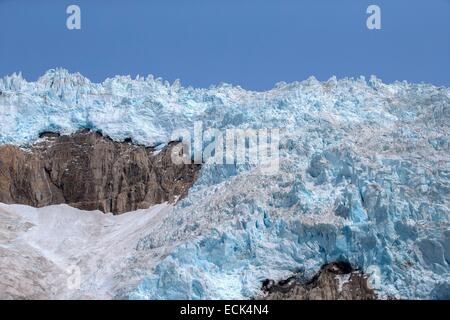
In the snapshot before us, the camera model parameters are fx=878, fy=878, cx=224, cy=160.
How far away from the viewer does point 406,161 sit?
36719 millimetres

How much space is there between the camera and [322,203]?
118 feet

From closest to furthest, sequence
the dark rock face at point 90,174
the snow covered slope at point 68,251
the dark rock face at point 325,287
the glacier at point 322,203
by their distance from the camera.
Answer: the glacier at point 322,203, the dark rock face at point 325,287, the snow covered slope at point 68,251, the dark rock face at point 90,174

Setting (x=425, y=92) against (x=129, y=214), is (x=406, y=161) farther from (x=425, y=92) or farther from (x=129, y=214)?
(x=129, y=214)

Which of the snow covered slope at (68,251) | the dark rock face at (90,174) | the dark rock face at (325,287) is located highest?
the dark rock face at (90,174)

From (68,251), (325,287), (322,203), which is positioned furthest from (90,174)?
(325,287)

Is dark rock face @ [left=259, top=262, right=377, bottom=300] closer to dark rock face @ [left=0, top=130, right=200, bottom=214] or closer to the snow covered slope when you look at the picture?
the snow covered slope

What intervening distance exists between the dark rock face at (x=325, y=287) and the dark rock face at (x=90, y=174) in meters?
14.2

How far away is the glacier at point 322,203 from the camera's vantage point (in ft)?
109

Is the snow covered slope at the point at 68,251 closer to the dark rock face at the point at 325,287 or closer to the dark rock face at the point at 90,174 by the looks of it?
the dark rock face at the point at 90,174

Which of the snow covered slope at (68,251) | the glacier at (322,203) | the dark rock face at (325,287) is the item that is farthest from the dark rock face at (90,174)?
the dark rock face at (325,287)

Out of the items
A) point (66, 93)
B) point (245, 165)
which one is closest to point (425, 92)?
point (245, 165)

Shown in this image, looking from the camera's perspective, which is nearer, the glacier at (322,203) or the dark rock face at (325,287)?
the glacier at (322,203)

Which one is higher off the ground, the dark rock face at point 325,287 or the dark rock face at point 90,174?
the dark rock face at point 90,174
